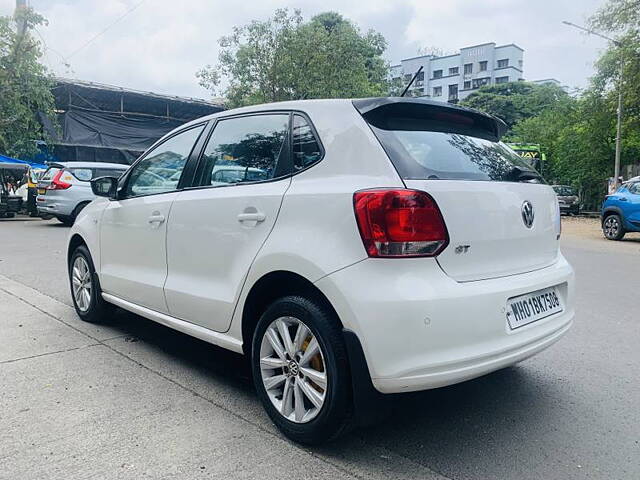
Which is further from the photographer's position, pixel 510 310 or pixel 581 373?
pixel 581 373

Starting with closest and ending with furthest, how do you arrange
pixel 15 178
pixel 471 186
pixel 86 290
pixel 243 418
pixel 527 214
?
pixel 471 186 < pixel 527 214 < pixel 243 418 < pixel 86 290 < pixel 15 178

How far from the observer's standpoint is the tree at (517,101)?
Answer: 210ft

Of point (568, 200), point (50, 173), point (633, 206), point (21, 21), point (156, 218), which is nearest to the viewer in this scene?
point (156, 218)

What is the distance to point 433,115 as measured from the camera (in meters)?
2.95

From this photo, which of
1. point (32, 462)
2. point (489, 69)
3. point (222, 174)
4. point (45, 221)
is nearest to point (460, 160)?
point (222, 174)

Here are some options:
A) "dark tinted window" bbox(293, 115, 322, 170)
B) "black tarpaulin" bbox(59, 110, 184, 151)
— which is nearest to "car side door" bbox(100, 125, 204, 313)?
"dark tinted window" bbox(293, 115, 322, 170)

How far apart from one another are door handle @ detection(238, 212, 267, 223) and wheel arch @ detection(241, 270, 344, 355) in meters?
0.31

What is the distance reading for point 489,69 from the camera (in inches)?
3140

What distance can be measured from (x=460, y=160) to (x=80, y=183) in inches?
526

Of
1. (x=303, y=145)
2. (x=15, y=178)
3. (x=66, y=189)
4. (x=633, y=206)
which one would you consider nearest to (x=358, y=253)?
(x=303, y=145)

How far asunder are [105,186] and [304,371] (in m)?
2.78

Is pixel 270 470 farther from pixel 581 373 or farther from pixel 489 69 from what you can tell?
pixel 489 69

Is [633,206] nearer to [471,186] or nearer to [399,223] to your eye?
[471,186]

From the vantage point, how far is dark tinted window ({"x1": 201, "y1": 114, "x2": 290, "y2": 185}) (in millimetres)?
3061
